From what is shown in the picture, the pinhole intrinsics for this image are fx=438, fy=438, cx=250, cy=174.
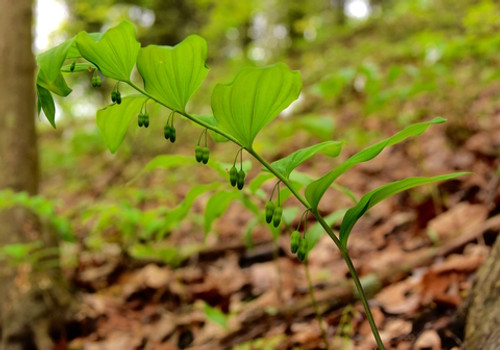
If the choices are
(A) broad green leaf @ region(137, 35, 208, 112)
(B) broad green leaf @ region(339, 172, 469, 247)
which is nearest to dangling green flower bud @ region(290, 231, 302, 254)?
(B) broad green leaf @ region(339, 172, 469, 247)

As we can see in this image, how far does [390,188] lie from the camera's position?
33.3 inches

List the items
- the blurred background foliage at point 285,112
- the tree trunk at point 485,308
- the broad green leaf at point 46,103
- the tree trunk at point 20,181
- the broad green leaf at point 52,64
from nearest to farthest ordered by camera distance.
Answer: the broad green leaf at point 52,64 < the broad green leaf at point 46,103 < the tree trunk at point 485,308 < the tree trunk at point 20,181 < the blurred background foliage at point 285,112

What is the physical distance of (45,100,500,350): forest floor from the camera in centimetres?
170

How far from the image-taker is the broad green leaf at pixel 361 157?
801 millimetres

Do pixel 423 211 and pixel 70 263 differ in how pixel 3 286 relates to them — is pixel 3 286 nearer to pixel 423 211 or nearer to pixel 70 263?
pixel 70 263

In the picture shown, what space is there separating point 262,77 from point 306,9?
405 inches

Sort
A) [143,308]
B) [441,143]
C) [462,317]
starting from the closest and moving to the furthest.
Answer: [462,317] → [143,308] → [441,143]

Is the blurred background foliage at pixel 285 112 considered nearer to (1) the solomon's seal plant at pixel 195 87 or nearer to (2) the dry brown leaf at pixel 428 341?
(1) the solomon's seal plant at pixel 195 87

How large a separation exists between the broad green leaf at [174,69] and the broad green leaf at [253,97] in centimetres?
7

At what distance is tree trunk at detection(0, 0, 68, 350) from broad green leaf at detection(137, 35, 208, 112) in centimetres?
195

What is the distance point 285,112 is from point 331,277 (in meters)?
4.40

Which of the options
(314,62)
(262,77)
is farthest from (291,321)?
(314,62)

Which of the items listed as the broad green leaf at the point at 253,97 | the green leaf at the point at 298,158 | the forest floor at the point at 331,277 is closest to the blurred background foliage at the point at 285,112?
the forest floor at the point at 331,277

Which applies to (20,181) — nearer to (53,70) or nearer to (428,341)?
(53,70)
